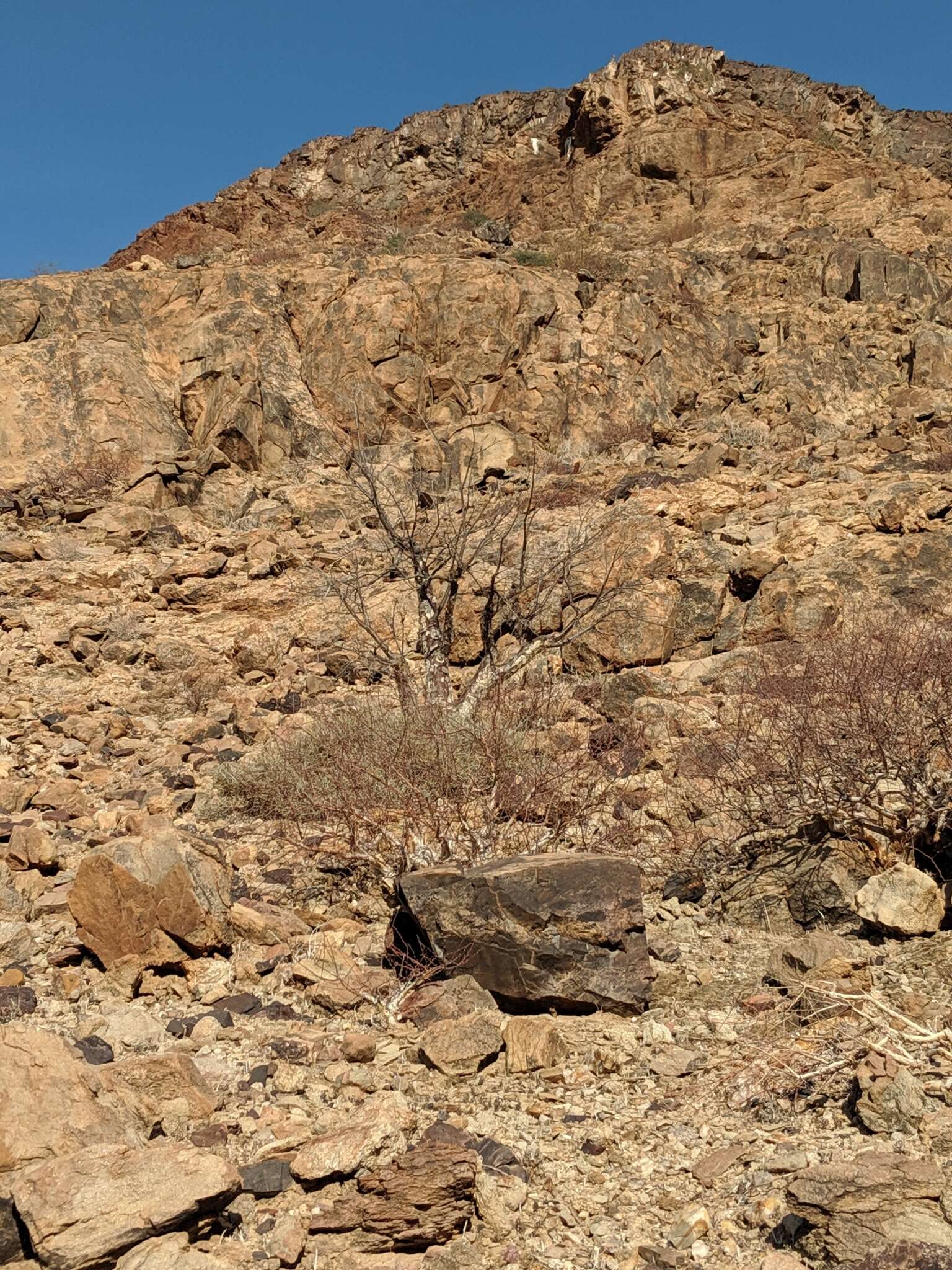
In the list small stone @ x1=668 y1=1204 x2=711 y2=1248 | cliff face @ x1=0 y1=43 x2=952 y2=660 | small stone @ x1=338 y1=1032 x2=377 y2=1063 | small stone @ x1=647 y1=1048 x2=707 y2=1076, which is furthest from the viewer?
cliff face @ x1=0 y1=43 x2=952 y2=660

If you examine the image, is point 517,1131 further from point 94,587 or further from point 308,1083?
point 94,587

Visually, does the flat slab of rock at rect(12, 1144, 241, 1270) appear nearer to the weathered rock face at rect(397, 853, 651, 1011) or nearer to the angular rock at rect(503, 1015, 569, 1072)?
the angular rock at rect(503, 1015, 569, 1072)

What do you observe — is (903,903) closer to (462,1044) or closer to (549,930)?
(549,930)

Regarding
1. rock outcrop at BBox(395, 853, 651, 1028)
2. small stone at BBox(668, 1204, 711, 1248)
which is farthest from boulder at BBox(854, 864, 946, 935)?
small stone at BBox(668, 1204, 711, 1248)

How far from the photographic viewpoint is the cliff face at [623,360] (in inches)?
461

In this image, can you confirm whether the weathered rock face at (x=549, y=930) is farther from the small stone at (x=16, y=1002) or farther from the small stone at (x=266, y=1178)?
the small stone at (x=16, y=1002)

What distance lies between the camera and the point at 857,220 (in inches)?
864

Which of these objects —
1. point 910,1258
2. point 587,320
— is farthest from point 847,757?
point 587,320

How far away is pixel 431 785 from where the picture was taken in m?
5.76

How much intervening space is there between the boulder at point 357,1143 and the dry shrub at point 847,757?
2627 mm

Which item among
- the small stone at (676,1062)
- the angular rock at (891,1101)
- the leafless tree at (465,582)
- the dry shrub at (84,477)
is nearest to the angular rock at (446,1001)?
the small stone at (676,1062)

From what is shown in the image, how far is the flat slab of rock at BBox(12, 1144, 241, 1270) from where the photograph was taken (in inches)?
91.8

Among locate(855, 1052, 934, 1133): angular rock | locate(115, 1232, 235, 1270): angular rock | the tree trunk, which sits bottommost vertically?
locate(855, 1052, 934, 1133): angular rock

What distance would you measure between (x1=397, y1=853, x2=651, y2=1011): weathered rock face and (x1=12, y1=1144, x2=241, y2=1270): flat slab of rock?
1.50m
